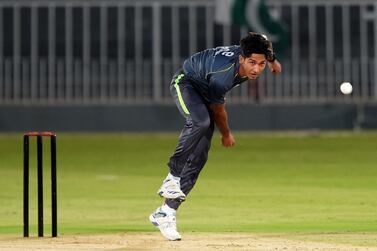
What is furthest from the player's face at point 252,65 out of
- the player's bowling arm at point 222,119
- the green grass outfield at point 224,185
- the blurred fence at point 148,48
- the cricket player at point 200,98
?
the blurred fence at point 148,48

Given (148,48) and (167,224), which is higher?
(148,48)

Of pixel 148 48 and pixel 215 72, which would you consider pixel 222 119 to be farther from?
pixel 148 48

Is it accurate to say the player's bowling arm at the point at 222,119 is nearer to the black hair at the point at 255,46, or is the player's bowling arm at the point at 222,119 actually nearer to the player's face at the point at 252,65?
the player's face at the point at 252,65

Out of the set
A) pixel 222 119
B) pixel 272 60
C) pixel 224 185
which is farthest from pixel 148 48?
pixel 272 60

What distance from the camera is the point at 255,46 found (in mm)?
11742

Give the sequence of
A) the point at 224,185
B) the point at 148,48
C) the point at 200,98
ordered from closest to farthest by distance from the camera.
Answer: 1. the point at 200,98
2. the point at 224,185
3. the point at 148,48

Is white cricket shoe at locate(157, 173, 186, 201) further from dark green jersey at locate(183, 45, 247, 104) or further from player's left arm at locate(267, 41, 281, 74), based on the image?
player's left arm at locate(267, 41, 281, 74)

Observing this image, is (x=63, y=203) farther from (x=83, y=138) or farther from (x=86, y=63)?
(x=86, y=63)

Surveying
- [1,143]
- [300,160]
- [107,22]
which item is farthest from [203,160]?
[107,22]

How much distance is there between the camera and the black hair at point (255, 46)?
1173 centimetres

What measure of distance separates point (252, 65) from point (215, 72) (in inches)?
13.5

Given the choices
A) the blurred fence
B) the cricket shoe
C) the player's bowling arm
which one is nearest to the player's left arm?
the player's bowling arm

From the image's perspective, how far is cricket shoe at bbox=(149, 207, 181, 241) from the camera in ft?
38.8

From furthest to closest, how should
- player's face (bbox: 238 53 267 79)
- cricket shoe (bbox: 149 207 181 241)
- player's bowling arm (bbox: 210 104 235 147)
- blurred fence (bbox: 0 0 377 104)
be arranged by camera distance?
blurred fence (bbox: 0 0 377 104)
player's bowling arm (bbox: 210 104 235 147)
cricket shoe (bbox: 149 207 181 241)
player's face (bbox: 238 53 267 79)
